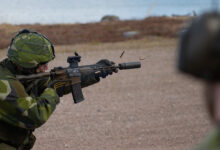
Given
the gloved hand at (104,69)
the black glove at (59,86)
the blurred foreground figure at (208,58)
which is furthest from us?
the gloved hand at (104,69)

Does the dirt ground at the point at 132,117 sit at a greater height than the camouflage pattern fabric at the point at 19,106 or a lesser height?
lesser

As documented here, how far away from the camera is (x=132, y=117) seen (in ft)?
24.6

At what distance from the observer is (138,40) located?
1856 cm

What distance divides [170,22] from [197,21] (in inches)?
847

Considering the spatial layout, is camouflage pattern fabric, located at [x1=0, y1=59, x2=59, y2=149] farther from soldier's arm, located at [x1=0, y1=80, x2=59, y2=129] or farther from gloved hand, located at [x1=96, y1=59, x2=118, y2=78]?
gloved hand, located at [x1=96, y1=59, x2=118, y2=78]

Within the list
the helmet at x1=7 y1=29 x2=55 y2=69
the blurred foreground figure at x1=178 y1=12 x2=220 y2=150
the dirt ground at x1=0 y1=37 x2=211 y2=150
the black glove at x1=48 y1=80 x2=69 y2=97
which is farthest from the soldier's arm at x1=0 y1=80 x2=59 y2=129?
the blurred foreground figure at x1=178 y1=12 x2=220 y2=150

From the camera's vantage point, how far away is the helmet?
3899 millimetres

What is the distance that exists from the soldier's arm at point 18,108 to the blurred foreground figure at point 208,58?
2460mm

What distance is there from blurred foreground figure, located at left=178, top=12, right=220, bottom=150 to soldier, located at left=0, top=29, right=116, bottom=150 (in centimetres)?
248

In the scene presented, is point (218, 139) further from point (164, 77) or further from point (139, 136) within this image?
point (164, 77)

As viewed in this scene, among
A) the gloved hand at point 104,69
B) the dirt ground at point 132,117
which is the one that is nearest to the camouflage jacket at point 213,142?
the gloved hand at point 104,69

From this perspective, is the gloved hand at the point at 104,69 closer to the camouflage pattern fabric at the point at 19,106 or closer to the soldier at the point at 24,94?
the soldier at the point at 24,94

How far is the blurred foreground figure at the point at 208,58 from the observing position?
131 cm

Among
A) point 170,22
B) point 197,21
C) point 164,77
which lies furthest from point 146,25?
point 197,21
